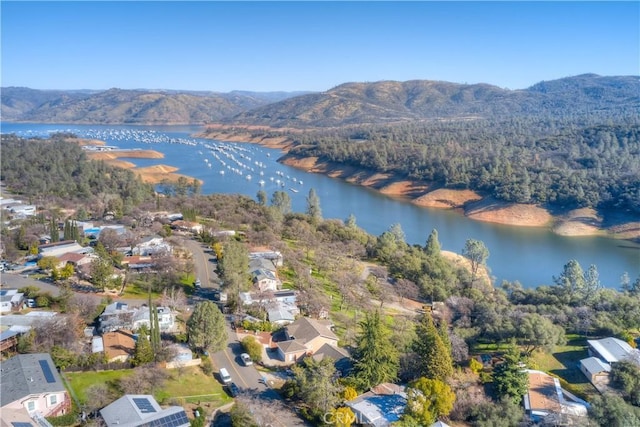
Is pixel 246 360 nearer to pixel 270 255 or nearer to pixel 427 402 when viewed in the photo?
pixel 427 402

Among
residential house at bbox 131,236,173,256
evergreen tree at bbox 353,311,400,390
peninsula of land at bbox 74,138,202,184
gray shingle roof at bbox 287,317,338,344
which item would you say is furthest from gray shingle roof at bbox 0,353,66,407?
peninsula of land at bbox 74,138,202,184

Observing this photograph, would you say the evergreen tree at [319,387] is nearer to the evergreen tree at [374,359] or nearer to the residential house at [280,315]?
the evergreen tree at [374,359]

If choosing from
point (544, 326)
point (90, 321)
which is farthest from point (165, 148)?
point (544, 326)

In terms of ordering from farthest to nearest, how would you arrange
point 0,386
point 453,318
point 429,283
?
point 429,283 → point 453,318 → point 0,386

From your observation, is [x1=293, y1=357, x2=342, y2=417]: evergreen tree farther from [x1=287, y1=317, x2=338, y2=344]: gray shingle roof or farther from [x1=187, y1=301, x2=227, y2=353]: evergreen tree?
[x1=187, y1=301, x2=227, y2=353]: evergreen tree

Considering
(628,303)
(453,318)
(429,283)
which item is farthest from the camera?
(429,283)

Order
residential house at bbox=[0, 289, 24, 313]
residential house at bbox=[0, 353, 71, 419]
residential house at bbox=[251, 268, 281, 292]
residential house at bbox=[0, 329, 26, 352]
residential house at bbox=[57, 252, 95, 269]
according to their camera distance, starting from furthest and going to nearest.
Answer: residential house at bbox=[57, 252, 95, 269] < residential house at bbox=[251, 268, 281, 292] < residential house at bbox=[0, 289, 24, 313] < residential house at bbox=[0, 329, 26, 352] < residential house at bbox=[0, 353, 71, 419]

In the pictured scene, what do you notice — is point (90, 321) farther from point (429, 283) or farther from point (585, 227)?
point (585, 227)

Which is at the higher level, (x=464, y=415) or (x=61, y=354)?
(x=61, y=354)
